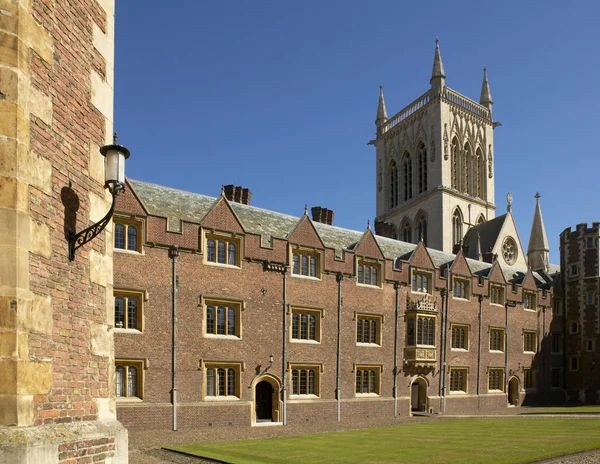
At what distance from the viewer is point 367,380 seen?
106 ft

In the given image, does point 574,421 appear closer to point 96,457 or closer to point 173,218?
point 173,218

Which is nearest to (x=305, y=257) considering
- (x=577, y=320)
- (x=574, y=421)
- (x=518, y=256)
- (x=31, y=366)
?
(x=574, y=421)

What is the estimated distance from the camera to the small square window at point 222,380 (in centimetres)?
2594

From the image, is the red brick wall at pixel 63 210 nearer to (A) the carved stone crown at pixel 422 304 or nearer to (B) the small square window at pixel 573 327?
(A) the carved stone crown at pixel 422 304

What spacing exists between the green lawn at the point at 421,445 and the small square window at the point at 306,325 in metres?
6.13

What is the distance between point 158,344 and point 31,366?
1933 cm

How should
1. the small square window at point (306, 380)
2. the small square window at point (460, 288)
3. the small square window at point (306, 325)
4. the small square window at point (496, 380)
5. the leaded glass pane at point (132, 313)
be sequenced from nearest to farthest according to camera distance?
the leaded glass pane at point (132, 313), the small square window at point (306, 380), the small square window at point (306, 325), the small square window at point (460, 288), the small square window at point (496, 380)

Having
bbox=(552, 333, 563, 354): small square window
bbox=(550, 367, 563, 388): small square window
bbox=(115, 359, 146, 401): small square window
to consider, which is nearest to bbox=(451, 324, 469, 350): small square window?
bbox=(552, 333, 563, 354): small square window

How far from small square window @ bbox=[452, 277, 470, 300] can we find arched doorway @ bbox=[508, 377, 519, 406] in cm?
846

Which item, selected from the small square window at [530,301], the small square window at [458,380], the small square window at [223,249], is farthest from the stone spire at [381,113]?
the small square window at [223,249]

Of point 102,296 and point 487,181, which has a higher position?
point 487,181

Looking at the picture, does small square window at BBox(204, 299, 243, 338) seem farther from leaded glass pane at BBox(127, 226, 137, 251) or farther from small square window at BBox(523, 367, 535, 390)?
small square window at BBox(523, 367, 535, 390)

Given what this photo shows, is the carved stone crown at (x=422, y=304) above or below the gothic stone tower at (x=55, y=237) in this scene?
below

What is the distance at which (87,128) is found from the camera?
7.15 metres
